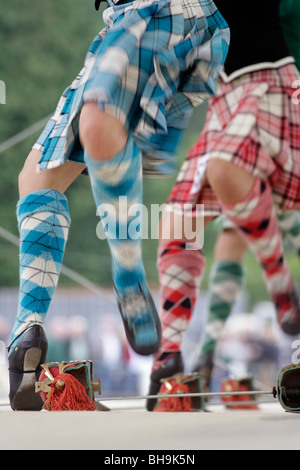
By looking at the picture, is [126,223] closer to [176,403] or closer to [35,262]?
[35,262]

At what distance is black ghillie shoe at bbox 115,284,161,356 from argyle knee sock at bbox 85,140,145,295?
0.02m

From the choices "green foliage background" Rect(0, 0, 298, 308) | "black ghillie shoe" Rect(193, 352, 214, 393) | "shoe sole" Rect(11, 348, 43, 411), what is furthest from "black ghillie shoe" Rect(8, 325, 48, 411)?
"black ghillie shoe" Rect(193, 352, 214, 393)

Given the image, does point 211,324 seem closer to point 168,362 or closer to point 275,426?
point 168,362

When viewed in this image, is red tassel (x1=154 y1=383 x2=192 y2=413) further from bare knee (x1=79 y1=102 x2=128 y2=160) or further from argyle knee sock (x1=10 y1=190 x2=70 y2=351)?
bare knee (x1=79 y1=102 x2=128 y2=160)

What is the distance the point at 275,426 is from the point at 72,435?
0.25 metres

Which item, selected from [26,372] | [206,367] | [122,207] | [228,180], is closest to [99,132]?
[122,207]

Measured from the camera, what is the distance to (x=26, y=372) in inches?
42.9

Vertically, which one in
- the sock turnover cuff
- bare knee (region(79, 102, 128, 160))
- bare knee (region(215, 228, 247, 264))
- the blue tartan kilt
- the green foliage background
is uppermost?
the green foliage background

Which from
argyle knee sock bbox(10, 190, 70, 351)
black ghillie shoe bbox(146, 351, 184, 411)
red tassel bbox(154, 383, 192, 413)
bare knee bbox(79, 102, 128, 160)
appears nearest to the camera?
bare knee bbox(79, 102, 128, 160)

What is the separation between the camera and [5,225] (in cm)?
281

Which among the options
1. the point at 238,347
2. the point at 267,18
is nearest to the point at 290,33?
the point at 267,18

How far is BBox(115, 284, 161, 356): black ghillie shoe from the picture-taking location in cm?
105

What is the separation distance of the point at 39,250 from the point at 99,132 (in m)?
0.26

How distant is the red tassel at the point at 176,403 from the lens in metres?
1.37
